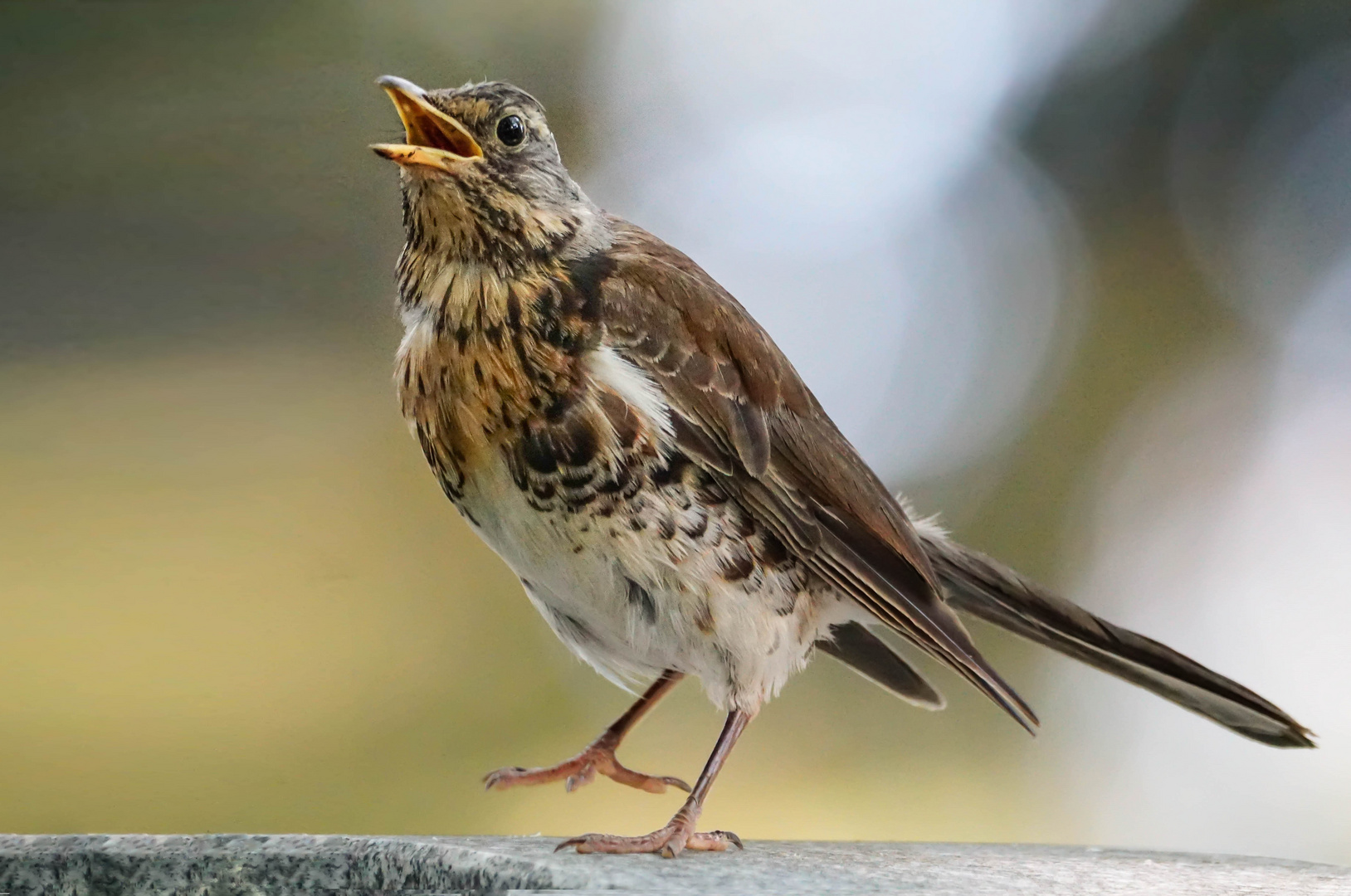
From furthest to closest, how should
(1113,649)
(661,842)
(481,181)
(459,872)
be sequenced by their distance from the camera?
1. (1113,649)
2. (481,181)
3. (661,842)
4. (459,872)

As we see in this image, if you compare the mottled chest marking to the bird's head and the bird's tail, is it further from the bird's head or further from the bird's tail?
the bird's tail

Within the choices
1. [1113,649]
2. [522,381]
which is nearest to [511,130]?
[522,381]

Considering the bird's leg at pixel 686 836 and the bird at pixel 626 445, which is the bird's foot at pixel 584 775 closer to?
the bird at pixel 626 445

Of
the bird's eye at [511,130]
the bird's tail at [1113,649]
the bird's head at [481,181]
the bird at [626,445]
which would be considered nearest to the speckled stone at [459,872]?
the bird at [626,445]

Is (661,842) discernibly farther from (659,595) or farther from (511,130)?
A: (511,130)

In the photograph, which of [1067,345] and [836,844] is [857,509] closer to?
[836,844]

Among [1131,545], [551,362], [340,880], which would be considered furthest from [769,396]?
[1131,545]

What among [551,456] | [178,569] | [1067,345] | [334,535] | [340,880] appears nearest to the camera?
[340,880]
